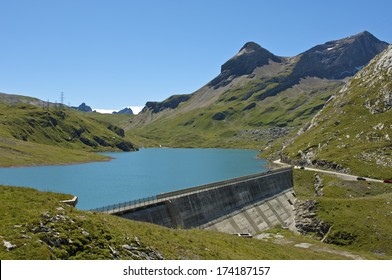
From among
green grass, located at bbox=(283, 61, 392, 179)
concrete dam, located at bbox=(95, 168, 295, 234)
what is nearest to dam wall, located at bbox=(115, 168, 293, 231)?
concrete dam, located at bbox=(95, 168, 295, 234)

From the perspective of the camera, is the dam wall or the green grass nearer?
the dam wall

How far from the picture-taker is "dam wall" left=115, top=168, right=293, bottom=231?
64688 millimetres

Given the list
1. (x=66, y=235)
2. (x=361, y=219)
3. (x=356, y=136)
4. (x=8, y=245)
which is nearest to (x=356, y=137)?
(x=356, y=136)

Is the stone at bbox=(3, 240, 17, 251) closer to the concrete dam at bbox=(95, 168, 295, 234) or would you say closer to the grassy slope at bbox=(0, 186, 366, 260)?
the grassy slope at bbox=(0, 186, 366, 260)

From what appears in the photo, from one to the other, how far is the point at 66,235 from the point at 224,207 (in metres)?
63.0

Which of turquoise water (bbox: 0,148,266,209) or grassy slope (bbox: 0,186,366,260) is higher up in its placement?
grassy slope (bbox: 0,186,366,260)

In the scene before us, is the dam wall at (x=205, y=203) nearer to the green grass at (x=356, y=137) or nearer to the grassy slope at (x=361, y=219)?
the grassy slope at (x=361, y=219)

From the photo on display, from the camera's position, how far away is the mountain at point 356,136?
462 ft

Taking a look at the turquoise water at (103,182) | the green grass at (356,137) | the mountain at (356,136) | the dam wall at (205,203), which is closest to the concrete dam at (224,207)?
the dam wall at (205,203)

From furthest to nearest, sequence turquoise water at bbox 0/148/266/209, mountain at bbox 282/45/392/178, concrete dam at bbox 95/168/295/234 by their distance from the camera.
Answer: mountain at bbox 282/45/392/178, turquoise water at bbox 0/148/266/209, concrete dam at bbox 95/168/295/234

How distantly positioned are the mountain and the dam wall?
4420 cm

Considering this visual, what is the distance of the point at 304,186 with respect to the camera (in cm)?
13688

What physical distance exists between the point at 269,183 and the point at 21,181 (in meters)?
92.1

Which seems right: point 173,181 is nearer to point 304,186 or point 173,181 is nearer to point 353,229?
point 304,186
